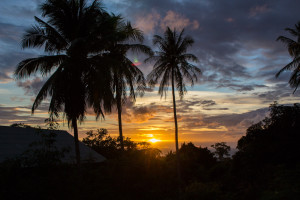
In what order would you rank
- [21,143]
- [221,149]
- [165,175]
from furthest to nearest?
[221,149] < [21,143] < [165,175]

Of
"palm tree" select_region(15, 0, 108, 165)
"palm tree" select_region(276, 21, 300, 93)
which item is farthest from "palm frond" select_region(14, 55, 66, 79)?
"palm tree" select_region(276, 21, 300, 93)

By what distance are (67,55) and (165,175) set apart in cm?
949

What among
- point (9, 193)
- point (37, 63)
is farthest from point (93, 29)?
point (9, 193)

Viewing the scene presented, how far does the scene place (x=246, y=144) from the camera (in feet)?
69.2

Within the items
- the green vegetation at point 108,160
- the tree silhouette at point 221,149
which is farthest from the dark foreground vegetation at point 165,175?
the tree silhouette at point 221,149

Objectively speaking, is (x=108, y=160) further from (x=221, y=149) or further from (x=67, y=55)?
(x=221, y=149)

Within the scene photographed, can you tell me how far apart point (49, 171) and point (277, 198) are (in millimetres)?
11086

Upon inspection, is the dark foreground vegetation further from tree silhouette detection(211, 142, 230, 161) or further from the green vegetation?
tree silhouette detection(211, 142, 230, 161)

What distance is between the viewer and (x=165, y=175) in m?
16.0

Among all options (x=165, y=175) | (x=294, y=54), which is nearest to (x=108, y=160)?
(x=165, y=175)

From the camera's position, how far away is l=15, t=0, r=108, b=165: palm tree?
1575cm

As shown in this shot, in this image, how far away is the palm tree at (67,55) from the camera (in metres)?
15.8

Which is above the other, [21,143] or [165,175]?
[21,143]

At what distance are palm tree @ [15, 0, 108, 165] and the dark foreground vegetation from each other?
2.22 meters
